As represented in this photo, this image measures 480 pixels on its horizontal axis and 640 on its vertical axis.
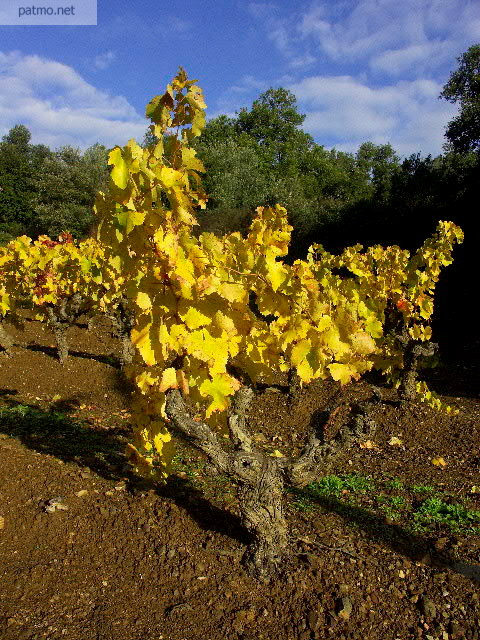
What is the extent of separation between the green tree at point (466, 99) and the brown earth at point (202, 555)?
17.3m

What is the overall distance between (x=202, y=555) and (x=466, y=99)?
20.7 meters

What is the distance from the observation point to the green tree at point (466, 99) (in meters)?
18.0

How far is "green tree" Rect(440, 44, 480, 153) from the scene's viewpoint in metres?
18.0

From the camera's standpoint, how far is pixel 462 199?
1380 cm

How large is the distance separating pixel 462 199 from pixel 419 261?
923 centimetres

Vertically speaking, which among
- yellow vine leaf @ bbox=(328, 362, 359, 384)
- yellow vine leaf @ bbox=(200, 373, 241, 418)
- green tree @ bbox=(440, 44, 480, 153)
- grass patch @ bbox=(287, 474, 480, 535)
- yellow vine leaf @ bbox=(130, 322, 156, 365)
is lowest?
grass patch @ bbox=(287, 474, 480, 535)

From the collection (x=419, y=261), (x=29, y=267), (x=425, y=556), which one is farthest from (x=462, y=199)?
(x=425, y=556)

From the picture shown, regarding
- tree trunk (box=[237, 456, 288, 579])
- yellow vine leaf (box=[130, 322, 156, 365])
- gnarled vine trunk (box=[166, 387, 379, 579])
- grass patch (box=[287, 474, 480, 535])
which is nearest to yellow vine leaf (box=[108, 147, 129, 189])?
yellow vine leaf (box=[130, 322, 156, 365])

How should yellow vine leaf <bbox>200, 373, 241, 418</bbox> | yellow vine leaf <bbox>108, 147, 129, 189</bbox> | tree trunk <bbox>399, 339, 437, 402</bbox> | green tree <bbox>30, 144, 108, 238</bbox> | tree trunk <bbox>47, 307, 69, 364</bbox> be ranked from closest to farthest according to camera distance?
yellow vine leaf <bbox>108, 147, 129, 189</bbox> < yellow vine leaf <bbox>200, 373, 241, 418</bbox> < tree trunk <bbox>399, 339, 437, 402</bbox> < tree trunk <bbox>47, 307, 69, 364</bbox> < green tree <bbox>30, 144, 108, 238</bbox>

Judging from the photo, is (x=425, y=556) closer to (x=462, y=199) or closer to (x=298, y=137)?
(x=462, y=199)

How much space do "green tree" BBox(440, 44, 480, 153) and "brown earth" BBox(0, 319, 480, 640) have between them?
17269 mm

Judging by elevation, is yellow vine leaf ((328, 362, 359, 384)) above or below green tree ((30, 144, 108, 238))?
below

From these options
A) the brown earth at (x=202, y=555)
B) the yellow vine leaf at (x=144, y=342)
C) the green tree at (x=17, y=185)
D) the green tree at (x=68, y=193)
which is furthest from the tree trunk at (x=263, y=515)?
the green tree at (x=17, y=185)

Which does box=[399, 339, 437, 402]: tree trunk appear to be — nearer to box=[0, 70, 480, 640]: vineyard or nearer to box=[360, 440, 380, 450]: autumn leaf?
box=[360, 440, 380, 450]: autumn leaf
